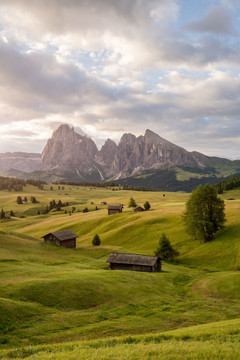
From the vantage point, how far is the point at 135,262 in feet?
181

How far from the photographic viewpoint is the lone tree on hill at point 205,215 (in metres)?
71.2

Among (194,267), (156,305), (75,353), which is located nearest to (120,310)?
(156,305)

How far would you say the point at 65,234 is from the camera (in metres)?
77.1

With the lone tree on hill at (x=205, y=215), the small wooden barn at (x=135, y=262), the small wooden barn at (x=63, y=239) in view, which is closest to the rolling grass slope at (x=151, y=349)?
the small wooden barn at (x=135, y=262)

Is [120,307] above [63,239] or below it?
above

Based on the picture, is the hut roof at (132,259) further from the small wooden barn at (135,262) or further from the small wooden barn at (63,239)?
the small wooden barn at (63,239)

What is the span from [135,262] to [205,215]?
94.6ft

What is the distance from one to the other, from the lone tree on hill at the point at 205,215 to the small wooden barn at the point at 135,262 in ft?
71.6

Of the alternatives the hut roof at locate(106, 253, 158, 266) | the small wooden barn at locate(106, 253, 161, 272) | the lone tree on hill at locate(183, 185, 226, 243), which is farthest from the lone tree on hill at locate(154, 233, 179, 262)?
the lone tree on hill at locate(183, 185, 226, 243)

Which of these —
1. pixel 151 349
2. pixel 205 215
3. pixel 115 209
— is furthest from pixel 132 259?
pixel 115 209

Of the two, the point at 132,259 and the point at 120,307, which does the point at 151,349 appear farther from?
the point at 132,259

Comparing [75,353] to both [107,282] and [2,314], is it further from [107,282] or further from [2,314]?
[107,282]

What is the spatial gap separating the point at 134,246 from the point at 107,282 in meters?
42.4

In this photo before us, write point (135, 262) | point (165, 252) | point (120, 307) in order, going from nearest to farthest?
point (120, 307) < point (135, 262) < point (165, 252)
